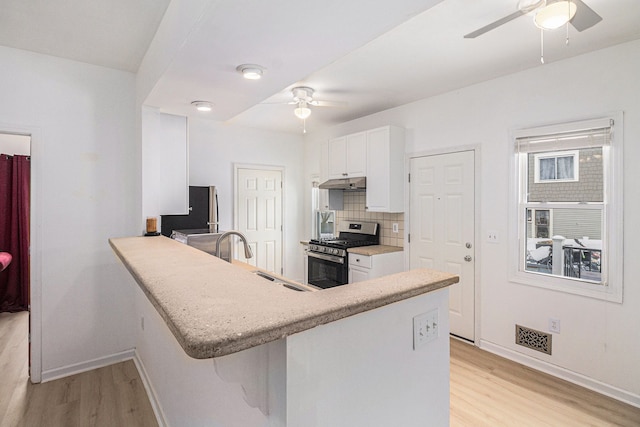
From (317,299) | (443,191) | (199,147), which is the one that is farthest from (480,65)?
(199,147)

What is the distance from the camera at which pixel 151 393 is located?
2283 millimetres

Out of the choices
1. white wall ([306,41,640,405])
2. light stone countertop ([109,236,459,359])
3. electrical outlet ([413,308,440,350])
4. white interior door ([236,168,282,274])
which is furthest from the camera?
white interior door ([236,168,282,274])

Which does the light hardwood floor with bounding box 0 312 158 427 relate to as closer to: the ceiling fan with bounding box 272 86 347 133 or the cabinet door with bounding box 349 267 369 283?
the cabinet door with bounding box 349 267 369 283

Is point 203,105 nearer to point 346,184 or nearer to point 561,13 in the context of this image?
point 346,184

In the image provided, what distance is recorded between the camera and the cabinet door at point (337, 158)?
4.30m

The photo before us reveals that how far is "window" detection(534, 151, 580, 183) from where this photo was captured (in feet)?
8.54

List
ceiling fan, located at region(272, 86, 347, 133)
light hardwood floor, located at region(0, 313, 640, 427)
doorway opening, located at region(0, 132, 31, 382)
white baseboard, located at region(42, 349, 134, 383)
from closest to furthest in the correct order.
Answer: light hardwood floor, located at region(0, 313, 640, 427), white baseboard, located at region(42, 349, 134, 383), ceiling fan, located at region(272, 86, 347, 133), doorway opening, located at region(0, 132, 31, 382)

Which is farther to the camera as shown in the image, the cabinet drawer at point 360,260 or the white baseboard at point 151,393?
the cabinet drawer at point 360,260

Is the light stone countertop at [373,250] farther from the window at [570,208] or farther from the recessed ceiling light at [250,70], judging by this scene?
the recessed ceiling light at [250,70]

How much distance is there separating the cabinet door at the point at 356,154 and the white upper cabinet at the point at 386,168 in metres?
0.09

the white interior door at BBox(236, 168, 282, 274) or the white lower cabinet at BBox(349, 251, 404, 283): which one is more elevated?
the white interior door at BBox(236, 168, 282, 274)

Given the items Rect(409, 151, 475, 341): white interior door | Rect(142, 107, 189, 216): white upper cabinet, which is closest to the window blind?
Rect(409, 151, 475, 341): white interior door

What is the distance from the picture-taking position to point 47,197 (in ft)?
8.27

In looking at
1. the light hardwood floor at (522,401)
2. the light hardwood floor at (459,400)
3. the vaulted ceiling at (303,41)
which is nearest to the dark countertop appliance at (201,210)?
the vaulted ceiling at (303,41)
